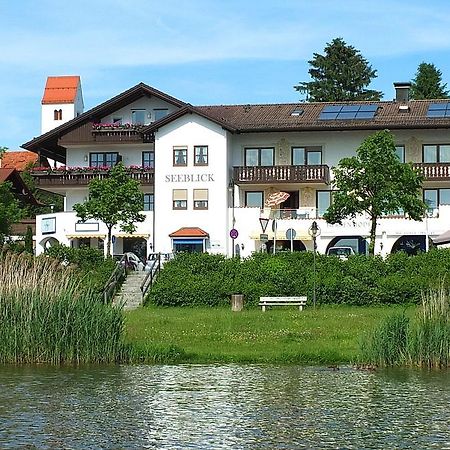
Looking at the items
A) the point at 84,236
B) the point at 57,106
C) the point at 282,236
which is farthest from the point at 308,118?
the point at 57,106

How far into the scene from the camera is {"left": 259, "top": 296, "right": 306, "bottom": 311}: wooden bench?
1494 inches

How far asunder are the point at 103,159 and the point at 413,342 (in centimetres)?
4293

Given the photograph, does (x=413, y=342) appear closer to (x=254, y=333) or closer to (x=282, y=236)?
(x=254, y=333)

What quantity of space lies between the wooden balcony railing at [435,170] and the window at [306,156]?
18.7ft

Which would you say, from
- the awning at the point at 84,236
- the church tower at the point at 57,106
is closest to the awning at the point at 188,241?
the awning at the point at 84,236

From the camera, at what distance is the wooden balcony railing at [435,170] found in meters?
58.0

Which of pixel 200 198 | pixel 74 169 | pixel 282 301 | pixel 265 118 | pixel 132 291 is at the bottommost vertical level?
pixel 282 301

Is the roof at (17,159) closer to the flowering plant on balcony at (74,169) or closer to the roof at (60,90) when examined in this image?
the roof at (60,90)

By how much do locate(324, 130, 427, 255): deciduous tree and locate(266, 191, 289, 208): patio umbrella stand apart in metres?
13.8

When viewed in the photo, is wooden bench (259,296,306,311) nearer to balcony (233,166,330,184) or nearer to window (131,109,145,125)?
balcony (233,166,330,184)

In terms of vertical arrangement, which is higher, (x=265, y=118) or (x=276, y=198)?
(x=265, y=118)

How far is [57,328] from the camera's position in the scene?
82.0 feet

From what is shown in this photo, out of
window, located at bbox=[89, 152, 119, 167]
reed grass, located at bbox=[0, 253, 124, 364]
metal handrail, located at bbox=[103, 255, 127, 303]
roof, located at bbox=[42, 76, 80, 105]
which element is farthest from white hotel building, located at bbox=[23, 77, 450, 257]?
roof, located at bbox=[42, 76, 80, 105]

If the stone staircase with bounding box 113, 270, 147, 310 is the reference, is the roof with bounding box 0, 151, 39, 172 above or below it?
above
